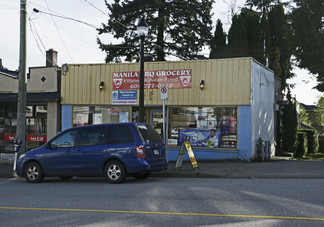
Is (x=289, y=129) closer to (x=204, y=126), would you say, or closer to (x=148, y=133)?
(x=204, y=126)

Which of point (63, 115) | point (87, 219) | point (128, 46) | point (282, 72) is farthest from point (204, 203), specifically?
point (128, 46)

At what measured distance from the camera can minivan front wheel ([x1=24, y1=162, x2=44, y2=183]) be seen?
12758mm

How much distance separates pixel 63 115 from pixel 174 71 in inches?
227

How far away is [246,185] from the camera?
10336 mm

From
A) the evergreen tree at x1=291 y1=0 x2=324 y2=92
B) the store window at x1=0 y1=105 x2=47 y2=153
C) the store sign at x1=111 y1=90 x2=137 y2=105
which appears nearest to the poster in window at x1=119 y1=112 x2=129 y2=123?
the store sign at x1=111 y1=90 x2=137 y2=105

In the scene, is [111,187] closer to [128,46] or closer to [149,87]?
[149,87]

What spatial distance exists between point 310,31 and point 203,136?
436 inches

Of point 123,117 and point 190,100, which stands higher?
point 190,100

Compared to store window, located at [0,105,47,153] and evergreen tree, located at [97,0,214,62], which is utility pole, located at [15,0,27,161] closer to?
store window, located at [0,105,47,153]

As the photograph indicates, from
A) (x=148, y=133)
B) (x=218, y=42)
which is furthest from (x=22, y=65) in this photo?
(x=218, y=42)

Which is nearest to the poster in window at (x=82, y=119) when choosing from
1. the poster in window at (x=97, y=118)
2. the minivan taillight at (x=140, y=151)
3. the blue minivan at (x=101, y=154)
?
the poster in window at (x=97, y=118)

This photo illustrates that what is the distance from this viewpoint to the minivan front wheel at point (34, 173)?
41.9ft

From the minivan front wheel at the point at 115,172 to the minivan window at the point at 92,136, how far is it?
0.72 m

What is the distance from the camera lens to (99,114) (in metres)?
19.2
